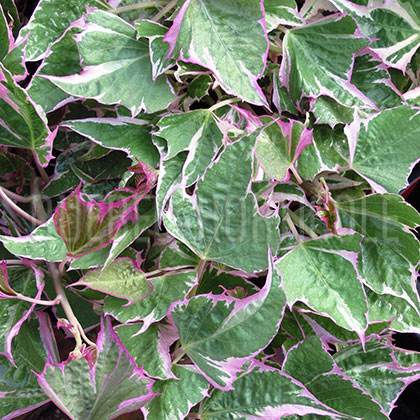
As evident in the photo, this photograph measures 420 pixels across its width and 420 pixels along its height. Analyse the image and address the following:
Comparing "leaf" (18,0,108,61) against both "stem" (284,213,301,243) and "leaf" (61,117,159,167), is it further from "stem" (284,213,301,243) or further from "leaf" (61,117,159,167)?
"stem" (284,213,301,243)

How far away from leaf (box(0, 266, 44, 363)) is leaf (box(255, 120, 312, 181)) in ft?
0.79

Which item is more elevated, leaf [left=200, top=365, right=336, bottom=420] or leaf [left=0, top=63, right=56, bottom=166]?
leaf [left=0, top=63, right=56, bottom=166]

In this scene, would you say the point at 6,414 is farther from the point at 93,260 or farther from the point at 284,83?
the point at 284,83

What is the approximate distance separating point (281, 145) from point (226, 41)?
105mm

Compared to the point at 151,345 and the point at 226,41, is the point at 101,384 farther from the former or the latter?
the point at 226,41

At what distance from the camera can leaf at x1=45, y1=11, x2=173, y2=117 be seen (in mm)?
438

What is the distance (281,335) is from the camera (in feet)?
1.72

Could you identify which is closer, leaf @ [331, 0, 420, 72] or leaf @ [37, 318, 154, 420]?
leaf @ [37, 318, 154, 420]

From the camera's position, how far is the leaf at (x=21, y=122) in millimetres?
427

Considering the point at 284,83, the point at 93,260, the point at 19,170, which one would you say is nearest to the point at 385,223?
the point at 284,83

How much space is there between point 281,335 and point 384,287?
0.12 meters

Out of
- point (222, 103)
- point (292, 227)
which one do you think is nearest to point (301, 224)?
point (292, 227)

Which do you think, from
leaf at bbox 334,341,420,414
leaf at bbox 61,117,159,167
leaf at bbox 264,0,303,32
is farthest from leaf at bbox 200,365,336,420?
leaf at bbox 264,0,303,32

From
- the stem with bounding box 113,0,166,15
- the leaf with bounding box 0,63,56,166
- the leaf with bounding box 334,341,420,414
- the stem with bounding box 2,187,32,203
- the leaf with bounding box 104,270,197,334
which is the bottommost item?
the leaf with bounding box 334,341,420,414
